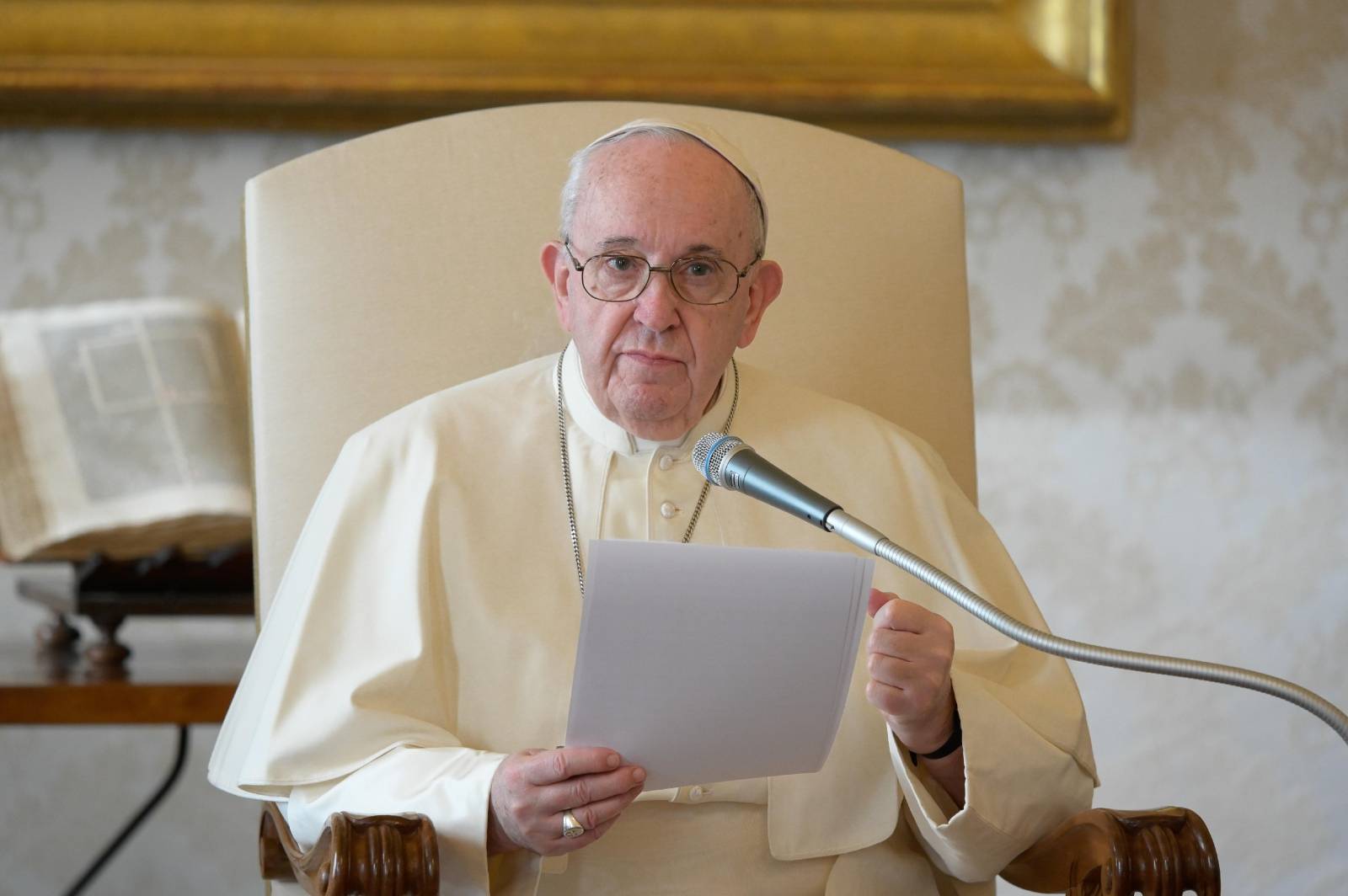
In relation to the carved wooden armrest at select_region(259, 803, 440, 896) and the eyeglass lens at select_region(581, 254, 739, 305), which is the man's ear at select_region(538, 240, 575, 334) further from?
the carved wooden armrest at select_region(259, 803, 440, 896)

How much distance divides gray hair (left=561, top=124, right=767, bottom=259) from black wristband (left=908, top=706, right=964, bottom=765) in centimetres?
68

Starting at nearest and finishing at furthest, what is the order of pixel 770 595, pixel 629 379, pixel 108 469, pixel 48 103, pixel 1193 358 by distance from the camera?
pixel 770 595 < pixel 629 379 < pixel 108 469 < pixel 48 103 < pixel 1193 358

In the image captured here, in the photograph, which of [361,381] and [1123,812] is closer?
[1123,812]

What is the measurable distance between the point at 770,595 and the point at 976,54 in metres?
2.13

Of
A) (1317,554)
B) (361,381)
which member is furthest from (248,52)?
(1317,554)

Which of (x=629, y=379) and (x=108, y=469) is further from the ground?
(x=629, y=379)

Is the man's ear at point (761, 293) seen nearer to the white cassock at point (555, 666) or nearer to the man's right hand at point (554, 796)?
the white cassock at point (555, 666)

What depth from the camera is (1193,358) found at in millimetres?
3424

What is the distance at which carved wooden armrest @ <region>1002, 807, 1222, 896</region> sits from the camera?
1646mm

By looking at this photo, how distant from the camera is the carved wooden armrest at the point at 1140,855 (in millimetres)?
1646

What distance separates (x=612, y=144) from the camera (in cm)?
198

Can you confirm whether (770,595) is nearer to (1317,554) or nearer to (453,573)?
(453,573)

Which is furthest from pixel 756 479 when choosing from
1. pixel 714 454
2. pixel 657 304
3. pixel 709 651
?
pixel 657 304

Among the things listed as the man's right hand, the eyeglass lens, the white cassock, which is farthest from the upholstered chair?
the man's right hand
